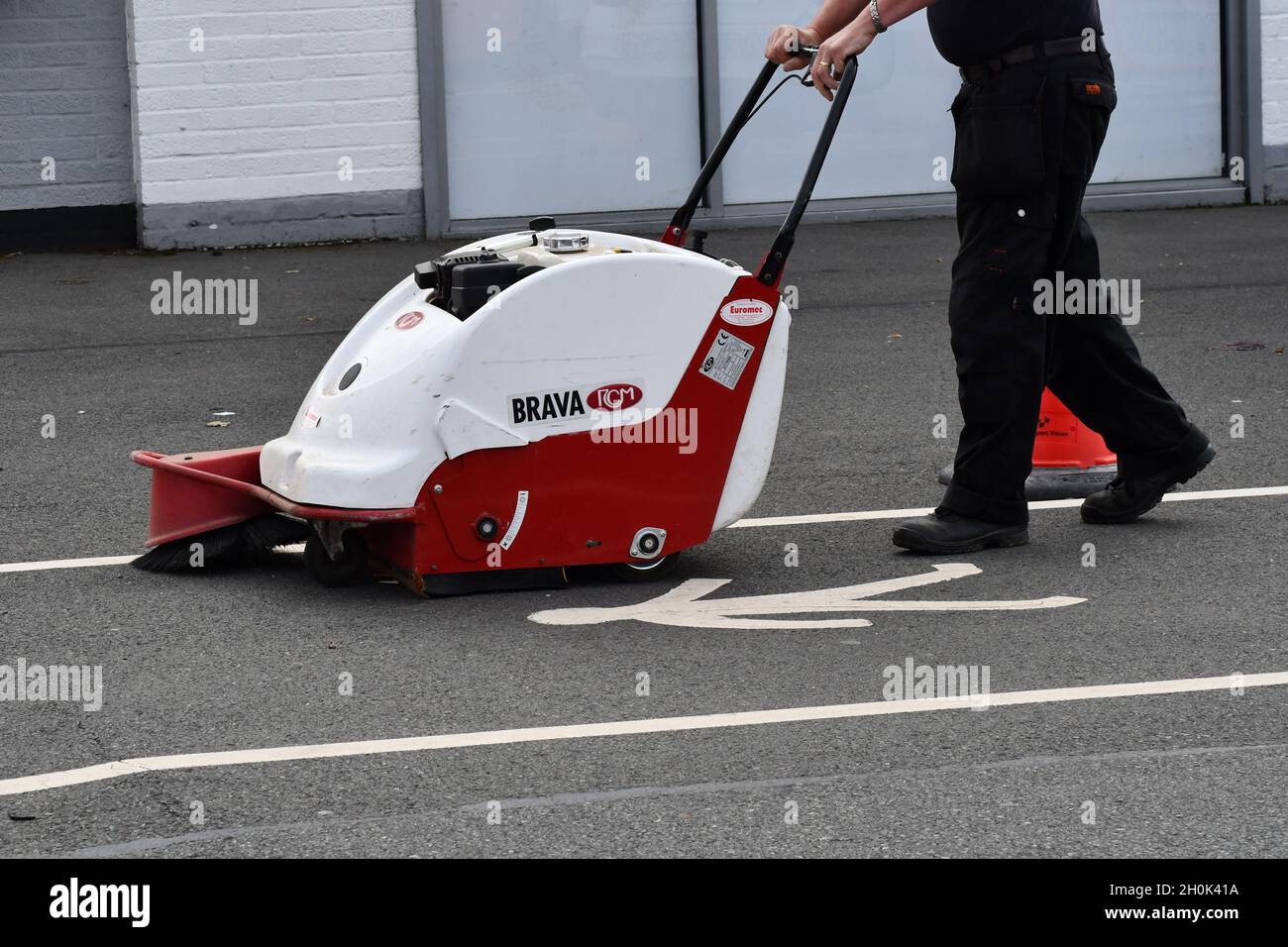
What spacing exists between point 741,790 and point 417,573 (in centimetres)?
157

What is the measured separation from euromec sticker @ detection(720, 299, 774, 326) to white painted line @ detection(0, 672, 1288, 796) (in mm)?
1293

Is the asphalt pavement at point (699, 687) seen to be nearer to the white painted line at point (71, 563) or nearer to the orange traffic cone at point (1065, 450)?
the white painted line at point (71, 563)

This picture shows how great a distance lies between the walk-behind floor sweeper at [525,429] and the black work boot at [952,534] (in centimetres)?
61

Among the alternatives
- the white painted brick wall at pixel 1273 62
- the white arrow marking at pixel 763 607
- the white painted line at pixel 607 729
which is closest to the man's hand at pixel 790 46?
the white arrow marking at pixel 763 607

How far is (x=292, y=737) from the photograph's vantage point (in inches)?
161

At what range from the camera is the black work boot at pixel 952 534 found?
5.62 metres

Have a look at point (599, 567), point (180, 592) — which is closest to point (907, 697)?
point (599, 567)

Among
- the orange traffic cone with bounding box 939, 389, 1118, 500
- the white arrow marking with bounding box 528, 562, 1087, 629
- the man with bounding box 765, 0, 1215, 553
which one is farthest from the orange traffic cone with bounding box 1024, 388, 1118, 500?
the white arrow marking with bounding box 528, 562, 1087, 629

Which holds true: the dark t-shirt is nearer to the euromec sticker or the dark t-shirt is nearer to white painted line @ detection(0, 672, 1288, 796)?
the euromec sticker

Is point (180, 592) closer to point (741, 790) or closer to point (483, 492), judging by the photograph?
point (483, 492)

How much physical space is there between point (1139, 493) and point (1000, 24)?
1529mm

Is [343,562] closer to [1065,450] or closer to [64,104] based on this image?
[1065,450]

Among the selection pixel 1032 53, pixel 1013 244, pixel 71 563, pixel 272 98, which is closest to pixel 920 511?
pixel 1013 244

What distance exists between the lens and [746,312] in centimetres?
516
